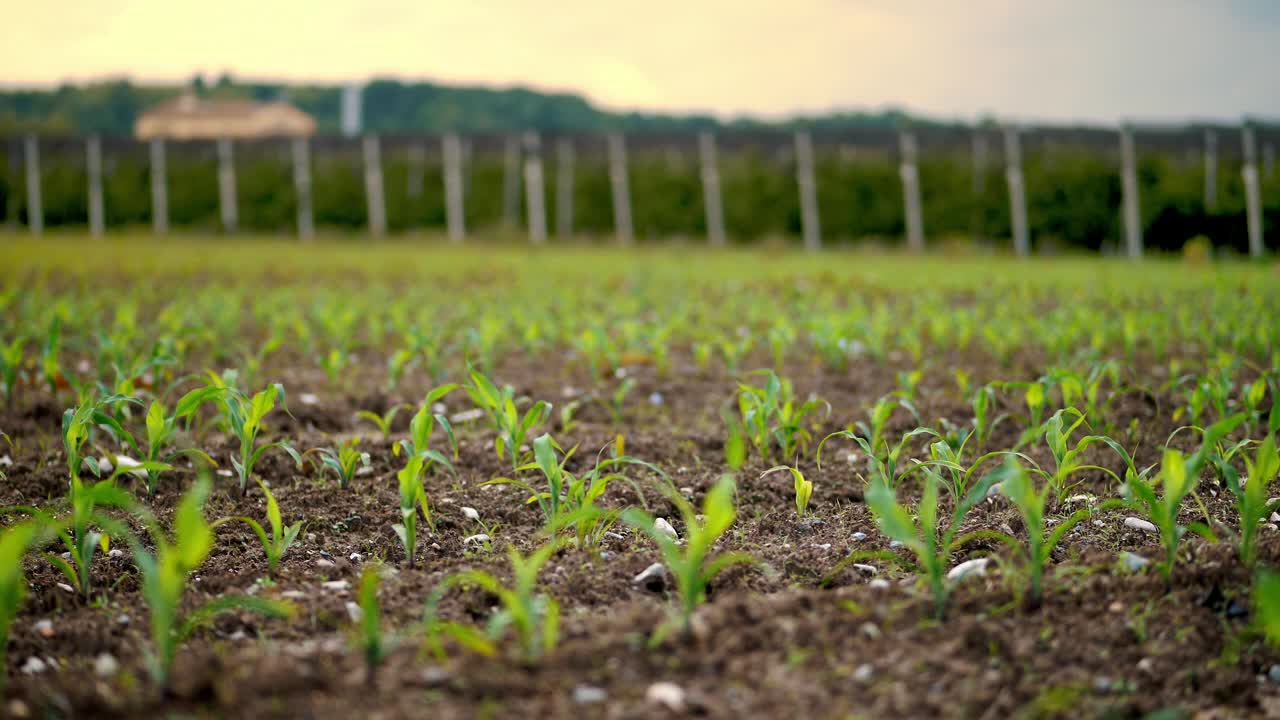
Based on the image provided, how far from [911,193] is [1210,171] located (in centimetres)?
549

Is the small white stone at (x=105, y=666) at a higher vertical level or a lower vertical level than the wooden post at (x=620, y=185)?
lower

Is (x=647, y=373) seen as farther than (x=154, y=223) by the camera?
No

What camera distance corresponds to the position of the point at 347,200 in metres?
24.7

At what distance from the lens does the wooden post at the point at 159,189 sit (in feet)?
78.9

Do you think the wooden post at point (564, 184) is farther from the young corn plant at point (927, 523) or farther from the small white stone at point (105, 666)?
the small white stone at point (105, 666)

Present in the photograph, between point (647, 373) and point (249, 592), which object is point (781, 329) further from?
point (249, 592)

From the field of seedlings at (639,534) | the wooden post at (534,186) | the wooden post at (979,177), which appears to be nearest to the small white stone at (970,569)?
the field of seedlings at (639,534)

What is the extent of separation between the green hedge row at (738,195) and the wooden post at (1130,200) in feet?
1.36

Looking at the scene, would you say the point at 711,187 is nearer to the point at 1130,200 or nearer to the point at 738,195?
the point at 738,195

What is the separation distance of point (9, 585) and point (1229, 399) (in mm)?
4508

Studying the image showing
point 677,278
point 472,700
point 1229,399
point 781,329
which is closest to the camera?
point 472,700

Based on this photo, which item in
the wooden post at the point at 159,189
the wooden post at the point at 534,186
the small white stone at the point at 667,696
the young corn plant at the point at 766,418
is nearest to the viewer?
the small white stone at the point at 667,696

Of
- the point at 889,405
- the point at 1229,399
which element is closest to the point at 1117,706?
the point at 889,405

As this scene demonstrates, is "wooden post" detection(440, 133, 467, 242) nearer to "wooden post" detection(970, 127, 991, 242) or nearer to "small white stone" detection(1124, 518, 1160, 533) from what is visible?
"wooden post" detection(970, 127, 991, 242)
